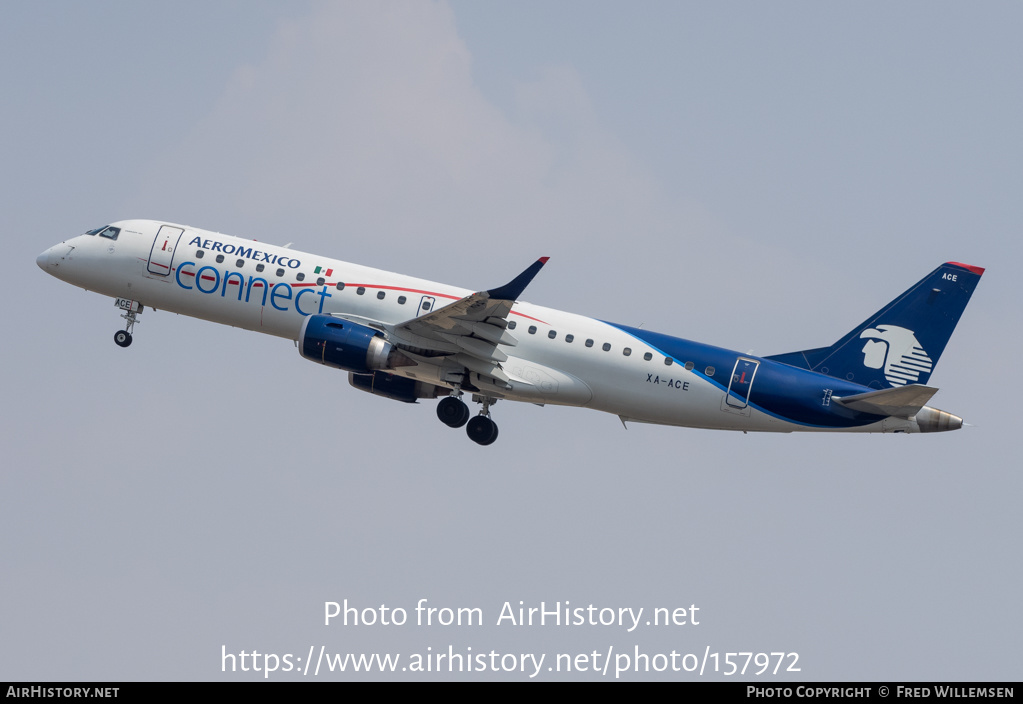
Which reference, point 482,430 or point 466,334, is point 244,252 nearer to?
point 466,334

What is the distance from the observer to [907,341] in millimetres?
47469

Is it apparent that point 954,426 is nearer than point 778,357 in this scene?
Yes

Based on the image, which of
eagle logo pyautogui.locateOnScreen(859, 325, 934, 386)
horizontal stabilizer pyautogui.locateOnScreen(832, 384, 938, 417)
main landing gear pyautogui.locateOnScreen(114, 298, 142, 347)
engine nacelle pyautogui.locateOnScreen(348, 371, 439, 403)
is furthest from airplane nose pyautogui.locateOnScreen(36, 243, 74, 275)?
eagle logo pyautogui.locateOnScreen(859, 325, 934, 386)

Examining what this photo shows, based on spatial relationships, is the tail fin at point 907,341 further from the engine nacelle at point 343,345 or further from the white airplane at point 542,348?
the engine nacelle at point 343,345

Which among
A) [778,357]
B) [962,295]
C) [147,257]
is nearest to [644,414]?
[778,357]

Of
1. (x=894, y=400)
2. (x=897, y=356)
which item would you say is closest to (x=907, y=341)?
(x=897, y=356)

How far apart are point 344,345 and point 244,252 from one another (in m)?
6.59

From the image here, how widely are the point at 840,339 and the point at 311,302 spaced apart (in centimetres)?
1976

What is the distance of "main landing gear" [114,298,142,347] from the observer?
50844mm

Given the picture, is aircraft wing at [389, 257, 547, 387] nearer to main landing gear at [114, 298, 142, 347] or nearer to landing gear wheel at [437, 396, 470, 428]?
landing gear wheel at [437, 396, 470, 428]

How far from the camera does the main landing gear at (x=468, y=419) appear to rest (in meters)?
48.4

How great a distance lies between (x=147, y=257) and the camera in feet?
163

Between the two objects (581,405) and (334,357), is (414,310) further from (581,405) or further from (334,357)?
(581,405)

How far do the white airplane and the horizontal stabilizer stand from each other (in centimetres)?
8
